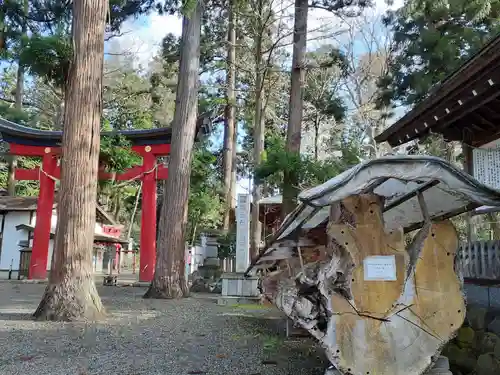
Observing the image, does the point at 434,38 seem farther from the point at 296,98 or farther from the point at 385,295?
the point at 385,295

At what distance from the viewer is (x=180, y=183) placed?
42.0 feet

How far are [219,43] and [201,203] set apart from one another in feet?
23.2

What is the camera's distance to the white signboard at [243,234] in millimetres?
12773

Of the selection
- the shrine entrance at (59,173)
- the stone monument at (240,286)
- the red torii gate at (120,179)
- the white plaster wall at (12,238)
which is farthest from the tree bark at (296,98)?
the white plaster wall at (12,238)

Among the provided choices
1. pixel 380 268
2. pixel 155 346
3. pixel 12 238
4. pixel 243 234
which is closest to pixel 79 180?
pixel 155 346

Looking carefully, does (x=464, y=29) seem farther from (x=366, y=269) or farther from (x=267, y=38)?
(x=366, y=269)

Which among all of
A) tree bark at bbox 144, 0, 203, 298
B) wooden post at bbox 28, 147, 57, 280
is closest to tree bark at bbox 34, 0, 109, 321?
tree bark at bbox 144, 0, 203, 298

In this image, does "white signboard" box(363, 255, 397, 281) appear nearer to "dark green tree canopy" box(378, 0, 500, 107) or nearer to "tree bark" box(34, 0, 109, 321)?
"tree bark" box(34, 0, 109, 321)

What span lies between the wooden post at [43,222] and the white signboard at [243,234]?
30.7ft

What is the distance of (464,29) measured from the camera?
13.9 metres

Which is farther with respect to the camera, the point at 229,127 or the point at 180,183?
the point at 229,127

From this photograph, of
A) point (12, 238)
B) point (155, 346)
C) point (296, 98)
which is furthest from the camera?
point (12, 238)

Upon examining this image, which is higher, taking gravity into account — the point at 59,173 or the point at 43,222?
the point at 59,173

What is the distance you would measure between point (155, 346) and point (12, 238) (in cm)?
1997
